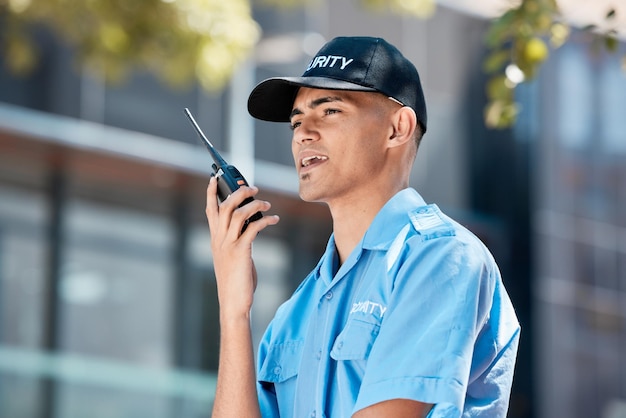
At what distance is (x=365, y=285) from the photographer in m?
2.68

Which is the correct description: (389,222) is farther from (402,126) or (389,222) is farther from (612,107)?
(612,107)

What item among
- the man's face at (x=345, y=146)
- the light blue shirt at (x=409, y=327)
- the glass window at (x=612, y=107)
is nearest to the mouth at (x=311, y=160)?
the man's face at (x=345, y=146)

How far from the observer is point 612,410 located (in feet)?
54.8

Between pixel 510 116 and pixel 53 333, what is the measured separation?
7.99m

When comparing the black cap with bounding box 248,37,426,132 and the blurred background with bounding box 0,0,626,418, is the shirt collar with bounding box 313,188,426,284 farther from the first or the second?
the blurred background with bounding box 0,0,626,418

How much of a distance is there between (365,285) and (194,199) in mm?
10533

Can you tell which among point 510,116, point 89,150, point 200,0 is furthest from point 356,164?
point 89,150

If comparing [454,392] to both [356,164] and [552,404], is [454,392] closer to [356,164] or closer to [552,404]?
[356,164]

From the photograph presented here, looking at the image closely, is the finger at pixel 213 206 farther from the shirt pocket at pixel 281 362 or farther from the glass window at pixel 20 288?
the glass window at pixel 20 288

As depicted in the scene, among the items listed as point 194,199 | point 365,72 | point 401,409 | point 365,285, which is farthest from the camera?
point 194,199

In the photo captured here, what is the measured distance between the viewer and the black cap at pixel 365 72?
9.30 ft

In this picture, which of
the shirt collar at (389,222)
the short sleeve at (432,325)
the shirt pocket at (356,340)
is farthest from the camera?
the shirt collar at (389,222)

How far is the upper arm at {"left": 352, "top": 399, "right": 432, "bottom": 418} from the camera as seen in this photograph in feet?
7.86

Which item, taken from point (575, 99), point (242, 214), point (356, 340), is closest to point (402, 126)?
point (242, 214)
